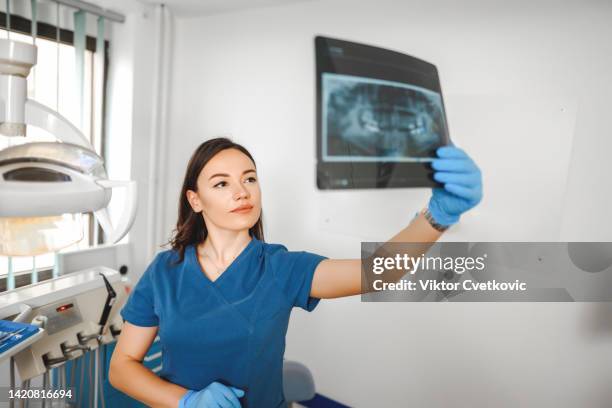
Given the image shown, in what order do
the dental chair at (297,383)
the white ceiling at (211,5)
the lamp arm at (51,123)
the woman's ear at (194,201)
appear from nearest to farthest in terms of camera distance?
the lamp arm at (51,123) < the woman's ear at (194,201) < the dental chair at (297,383) < the white ceiling at (211,5)

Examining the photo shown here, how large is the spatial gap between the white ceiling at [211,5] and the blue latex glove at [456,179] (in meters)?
1.58

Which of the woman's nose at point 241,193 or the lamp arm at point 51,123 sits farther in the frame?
the woman's nose at point 241,193

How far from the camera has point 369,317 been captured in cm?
208

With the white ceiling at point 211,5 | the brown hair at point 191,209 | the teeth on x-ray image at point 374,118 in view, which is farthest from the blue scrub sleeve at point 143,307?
the white ceiling at point 211,5

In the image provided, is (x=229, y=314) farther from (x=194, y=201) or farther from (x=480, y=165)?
(x=480, y=165)

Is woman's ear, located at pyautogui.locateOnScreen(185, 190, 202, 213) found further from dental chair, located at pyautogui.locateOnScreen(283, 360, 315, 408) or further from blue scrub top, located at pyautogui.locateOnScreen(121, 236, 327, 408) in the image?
dental chair, located at pyautogui.locateOnScreen(283, 360, 315, 408)

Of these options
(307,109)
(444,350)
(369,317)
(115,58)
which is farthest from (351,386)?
(115,58)

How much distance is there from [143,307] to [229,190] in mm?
397

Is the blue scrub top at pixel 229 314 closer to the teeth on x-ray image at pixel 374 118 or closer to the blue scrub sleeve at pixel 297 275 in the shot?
the blue scrub sleeve at pixel 297 275

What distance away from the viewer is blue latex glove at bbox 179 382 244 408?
1.02m

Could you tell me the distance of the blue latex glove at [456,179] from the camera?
0.89m

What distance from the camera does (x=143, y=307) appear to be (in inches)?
45.6

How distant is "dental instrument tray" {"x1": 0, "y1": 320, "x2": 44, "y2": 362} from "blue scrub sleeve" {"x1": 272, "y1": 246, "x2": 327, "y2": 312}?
73 centimetres

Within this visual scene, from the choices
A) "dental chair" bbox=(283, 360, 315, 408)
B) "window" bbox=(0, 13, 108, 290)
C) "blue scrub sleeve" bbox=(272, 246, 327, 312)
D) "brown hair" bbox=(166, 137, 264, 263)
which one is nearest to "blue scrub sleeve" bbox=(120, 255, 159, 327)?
"brown hair" bbox=(166, 137, 264, 263)
